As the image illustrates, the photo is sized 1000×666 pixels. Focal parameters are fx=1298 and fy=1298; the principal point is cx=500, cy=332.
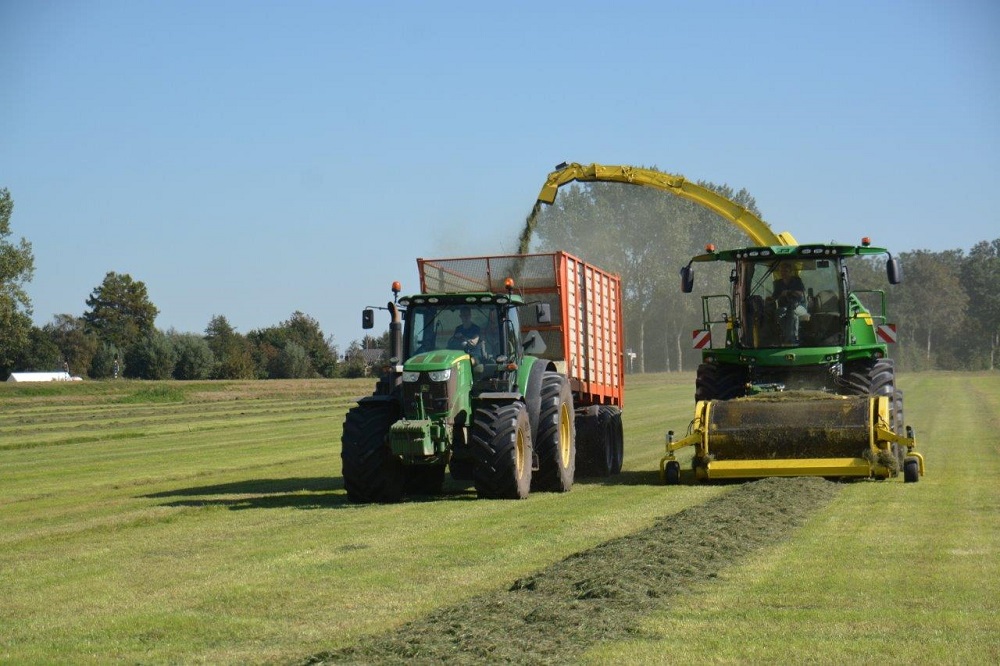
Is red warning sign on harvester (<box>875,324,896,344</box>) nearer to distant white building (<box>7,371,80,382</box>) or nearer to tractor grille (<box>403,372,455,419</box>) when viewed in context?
tractor grille (<box>403,372,455,419</box>)

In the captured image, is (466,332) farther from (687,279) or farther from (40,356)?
(40,356)

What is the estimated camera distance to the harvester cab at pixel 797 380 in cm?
1566

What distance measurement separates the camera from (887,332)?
18641 mm

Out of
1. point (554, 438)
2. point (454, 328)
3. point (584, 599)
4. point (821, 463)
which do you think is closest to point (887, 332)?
point (821, 463)

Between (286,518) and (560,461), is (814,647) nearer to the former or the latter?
(286,518)

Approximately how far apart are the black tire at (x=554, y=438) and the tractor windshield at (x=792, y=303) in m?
3.36

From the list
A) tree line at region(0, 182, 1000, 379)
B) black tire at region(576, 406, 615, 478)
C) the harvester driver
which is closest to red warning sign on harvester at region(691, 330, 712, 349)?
the harvester driver

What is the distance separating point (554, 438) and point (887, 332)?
5704mm

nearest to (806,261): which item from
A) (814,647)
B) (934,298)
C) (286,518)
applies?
(286,518)

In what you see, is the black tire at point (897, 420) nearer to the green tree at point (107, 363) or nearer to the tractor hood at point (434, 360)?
the tractor hood at point (434, 360)

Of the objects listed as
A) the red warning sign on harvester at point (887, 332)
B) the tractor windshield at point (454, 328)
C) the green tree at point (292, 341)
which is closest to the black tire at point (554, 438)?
the tractor windshield at point (454, 328)

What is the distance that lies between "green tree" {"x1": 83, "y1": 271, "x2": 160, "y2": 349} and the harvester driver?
91.4 meters

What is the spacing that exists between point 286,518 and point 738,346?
305 inches

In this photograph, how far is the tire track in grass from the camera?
7.21 meters
